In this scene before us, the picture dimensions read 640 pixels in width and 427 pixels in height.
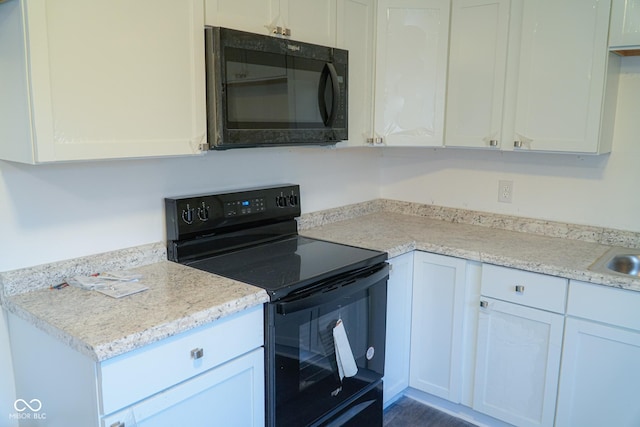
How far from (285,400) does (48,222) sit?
1029 millimetres

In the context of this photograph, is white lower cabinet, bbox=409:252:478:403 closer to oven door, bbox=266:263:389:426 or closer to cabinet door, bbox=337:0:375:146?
oven door, bbox=266:263:389:426

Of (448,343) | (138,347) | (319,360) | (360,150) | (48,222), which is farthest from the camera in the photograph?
(360,150)

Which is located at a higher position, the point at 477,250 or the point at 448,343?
the point at 477,250

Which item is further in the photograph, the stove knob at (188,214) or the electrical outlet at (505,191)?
the electrical outlet at (505,191)

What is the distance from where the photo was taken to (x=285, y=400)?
173cm

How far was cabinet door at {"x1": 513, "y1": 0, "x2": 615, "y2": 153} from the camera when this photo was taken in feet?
6.76

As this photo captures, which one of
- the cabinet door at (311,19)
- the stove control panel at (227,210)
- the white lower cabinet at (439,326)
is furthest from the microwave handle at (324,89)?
the white lower cabinet at (439,326)

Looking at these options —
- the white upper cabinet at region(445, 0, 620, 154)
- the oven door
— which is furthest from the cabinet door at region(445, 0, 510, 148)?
the oven door

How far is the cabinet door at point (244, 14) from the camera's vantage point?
1.72m

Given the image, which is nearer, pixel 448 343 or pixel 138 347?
pixel 138 347

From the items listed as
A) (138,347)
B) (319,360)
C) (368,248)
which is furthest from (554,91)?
(138,347)

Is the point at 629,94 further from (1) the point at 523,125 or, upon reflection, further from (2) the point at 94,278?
(2) the point at 94,278

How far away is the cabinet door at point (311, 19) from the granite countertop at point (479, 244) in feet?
3.13

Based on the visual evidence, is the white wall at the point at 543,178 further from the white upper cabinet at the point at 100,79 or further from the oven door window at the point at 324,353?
the white upper cabinet at the point at 100,79
